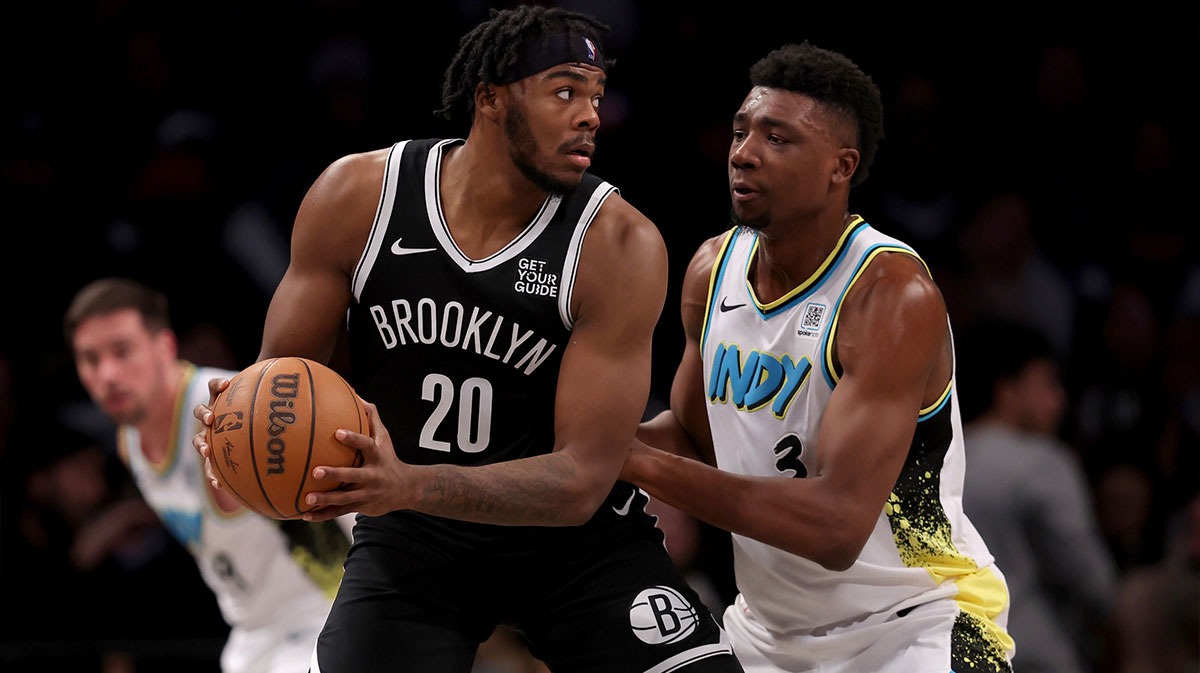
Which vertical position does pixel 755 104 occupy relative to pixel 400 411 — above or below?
above

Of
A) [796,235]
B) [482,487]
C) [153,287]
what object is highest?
[796,235]

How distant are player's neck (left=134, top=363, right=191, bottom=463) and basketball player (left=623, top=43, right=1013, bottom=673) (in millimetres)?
2330

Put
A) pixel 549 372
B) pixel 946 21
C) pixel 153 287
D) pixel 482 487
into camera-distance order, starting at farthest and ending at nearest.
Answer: pixel 946 21 < pixel 153 287 < pixel 549 372 < pixel 482 487

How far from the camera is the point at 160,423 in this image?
5.13 metres

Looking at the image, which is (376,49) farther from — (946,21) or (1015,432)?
(1015,432)

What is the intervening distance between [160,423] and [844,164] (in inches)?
111

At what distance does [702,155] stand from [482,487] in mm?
4665

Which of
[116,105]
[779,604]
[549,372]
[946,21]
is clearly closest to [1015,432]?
[779,604]

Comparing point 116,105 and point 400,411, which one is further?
point 116,105

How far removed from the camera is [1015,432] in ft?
17.1

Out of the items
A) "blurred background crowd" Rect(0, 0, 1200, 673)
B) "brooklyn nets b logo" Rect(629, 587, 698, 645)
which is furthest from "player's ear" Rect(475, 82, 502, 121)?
"blurred background crowd" Rect(0, 0, 1200, 673)

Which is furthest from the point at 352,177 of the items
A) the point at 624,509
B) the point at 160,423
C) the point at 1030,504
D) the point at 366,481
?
the point at 1030,504

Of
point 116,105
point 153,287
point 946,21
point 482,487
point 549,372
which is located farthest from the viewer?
point 946,21

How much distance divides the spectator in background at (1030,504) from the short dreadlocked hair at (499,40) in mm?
2583
